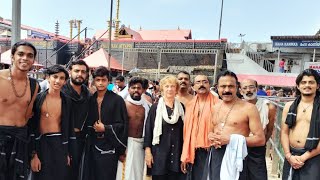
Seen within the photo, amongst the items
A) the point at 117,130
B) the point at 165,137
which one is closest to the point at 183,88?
the point at 165,137

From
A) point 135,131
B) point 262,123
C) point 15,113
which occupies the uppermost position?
point 15,113

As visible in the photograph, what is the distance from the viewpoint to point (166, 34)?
28875mm

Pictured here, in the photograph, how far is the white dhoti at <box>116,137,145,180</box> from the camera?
3680 millimetres

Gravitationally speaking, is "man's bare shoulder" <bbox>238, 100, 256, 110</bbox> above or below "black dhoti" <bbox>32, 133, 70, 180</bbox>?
above

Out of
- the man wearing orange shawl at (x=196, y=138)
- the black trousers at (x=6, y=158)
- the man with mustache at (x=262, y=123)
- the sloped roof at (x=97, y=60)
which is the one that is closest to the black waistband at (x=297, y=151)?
the man with mustache at (x=262, y=123)

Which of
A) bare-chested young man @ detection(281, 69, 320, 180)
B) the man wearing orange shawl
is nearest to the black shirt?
the man wearing orange shawl

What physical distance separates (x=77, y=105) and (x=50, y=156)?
0.63 meters

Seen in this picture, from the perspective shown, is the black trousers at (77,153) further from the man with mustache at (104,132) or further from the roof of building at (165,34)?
the roof of building at (165,34)

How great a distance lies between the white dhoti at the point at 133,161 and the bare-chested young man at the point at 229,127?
0.95 meters

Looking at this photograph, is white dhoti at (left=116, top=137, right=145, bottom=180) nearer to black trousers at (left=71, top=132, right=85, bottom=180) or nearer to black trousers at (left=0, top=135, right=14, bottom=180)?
black trousers at (left=71, top=132, right=85, bottom=180)

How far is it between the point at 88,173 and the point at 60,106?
2.82 ft

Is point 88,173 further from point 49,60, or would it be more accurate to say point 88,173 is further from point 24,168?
point 49,60

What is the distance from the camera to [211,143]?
3064 mm

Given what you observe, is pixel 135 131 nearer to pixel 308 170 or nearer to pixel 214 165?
pixel 214 165
